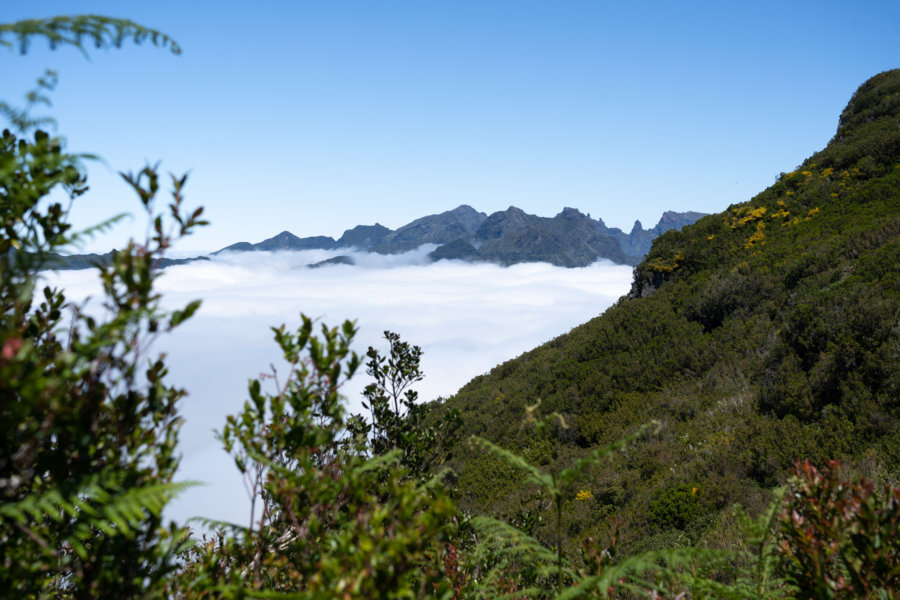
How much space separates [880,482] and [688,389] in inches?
335

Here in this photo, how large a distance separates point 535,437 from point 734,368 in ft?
25.2

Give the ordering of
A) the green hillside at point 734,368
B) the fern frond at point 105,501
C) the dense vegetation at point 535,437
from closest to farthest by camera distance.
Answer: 1. the fern frond at point 105,501
2. the dense vegetation at point 535,437
3. the green hillside at point 734,368

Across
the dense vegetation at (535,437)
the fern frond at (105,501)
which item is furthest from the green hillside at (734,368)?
the fern frond at (105,501)

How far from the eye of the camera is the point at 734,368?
14945 mm

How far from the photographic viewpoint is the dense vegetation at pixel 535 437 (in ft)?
5.56

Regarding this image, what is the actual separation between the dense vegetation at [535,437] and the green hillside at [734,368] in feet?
0.31

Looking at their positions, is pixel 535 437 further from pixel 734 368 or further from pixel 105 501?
pixel 105 501

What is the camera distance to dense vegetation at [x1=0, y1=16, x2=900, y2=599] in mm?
1694

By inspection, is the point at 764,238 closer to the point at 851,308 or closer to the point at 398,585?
the point at 851,308

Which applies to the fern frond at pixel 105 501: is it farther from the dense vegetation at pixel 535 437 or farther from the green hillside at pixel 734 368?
the green hillside at pixel 734 368

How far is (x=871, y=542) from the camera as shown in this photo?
215 centimetres

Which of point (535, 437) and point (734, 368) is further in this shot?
point (535, 437)

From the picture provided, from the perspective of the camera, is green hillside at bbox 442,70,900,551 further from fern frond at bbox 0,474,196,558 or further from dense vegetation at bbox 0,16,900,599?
fern frond at bbox 0,474,196,558

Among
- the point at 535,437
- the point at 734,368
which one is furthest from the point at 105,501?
the point at 535,437
